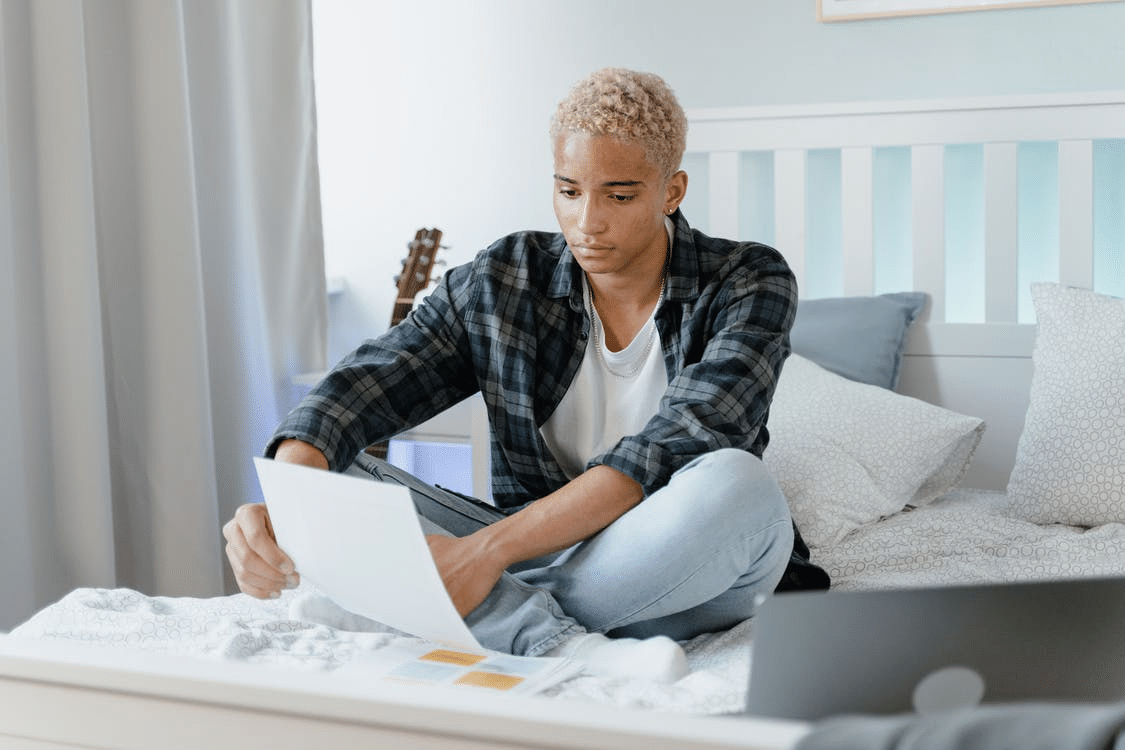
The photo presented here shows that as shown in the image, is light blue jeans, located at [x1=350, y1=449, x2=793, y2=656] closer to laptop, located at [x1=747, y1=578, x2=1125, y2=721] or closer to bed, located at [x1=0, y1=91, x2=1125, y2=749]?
bed, located at [x1=0, y1=91, x2=1125, y2=749]

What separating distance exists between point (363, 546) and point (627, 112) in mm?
660

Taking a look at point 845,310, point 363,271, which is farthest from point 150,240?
point 845,310

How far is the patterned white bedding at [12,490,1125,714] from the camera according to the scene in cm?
116

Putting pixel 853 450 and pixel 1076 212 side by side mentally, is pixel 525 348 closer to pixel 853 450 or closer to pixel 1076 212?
pixel 853 450

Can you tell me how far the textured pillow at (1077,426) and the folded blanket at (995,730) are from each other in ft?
4.48

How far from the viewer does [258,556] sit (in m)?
1.31

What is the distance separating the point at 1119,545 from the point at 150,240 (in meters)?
1.56

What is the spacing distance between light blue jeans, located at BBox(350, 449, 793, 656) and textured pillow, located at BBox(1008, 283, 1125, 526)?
699 millimetres

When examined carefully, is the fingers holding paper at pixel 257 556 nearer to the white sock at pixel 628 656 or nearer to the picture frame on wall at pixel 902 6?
the white sock at pixel 628 656

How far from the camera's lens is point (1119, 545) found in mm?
1763

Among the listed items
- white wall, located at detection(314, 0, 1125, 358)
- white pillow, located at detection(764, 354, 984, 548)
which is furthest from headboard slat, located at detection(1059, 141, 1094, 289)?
white pillow, located at detection(764, 354, 984, 548)

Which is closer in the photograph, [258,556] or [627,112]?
[258,556]

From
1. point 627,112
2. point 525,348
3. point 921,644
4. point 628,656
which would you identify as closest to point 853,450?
point 525,348

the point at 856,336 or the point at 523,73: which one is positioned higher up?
the point at 523,73
